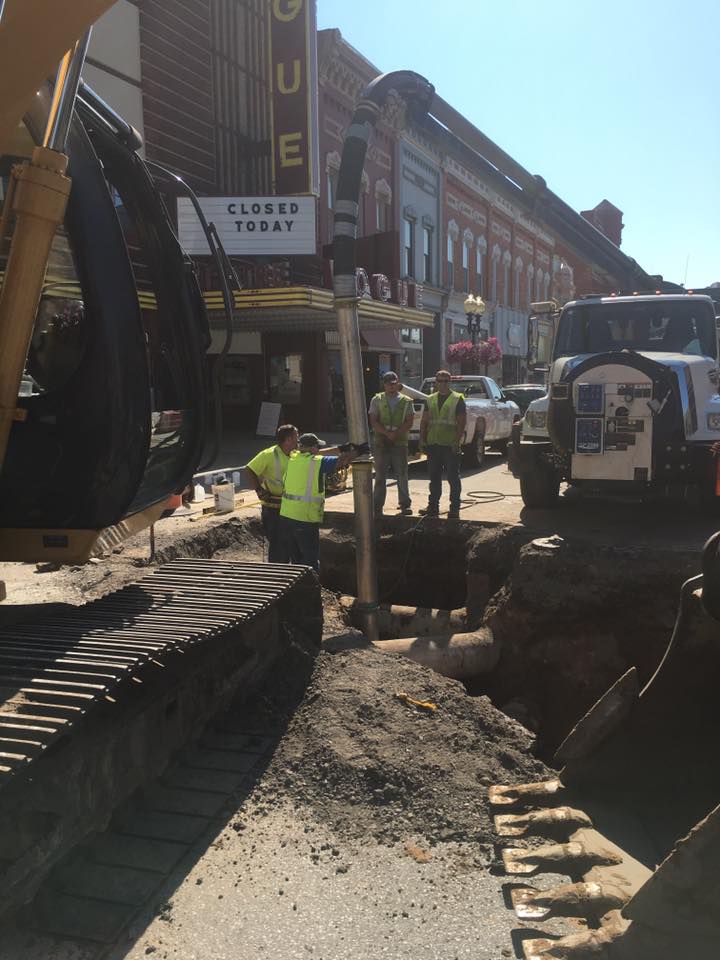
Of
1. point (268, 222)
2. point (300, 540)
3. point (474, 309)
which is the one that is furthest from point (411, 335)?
point (300, 540)

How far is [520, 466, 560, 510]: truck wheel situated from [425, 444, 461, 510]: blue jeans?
83 centimetres

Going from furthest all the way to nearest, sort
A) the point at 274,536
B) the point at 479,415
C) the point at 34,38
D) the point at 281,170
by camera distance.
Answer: the point at 281,170
the point at 479,415
the point at 274,536
the point at 34,38

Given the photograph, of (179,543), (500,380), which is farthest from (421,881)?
(500,380)

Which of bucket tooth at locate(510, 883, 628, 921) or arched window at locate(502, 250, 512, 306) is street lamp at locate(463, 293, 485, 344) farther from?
bucket tooth at locate(510, 883, 628, 921)

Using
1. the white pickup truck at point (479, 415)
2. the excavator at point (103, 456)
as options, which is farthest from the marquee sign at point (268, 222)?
the excavator at point (103, 456)

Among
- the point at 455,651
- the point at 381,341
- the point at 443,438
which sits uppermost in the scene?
the point at 381,341

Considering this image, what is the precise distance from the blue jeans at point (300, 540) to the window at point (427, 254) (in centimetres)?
2449

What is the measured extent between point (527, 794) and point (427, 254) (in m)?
28.8

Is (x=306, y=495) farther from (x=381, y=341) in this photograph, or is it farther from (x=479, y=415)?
(x=381, y=341)

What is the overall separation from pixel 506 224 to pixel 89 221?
37.9 meters

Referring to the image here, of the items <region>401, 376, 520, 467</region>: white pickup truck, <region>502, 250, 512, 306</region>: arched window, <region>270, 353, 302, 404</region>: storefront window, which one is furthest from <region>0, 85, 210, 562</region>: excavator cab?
<region>502, 250, 512, 306</region>: arched window

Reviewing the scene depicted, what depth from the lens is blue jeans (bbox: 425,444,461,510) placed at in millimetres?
9305

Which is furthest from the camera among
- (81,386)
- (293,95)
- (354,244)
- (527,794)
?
(293,95)

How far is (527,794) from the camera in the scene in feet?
12.2
